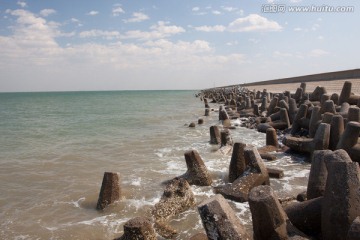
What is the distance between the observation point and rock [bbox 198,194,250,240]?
3.21 meters

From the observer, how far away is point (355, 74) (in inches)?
1363

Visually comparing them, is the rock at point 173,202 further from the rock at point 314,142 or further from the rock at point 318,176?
the rock at point 314,142

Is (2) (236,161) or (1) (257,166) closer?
(1) (257,166)

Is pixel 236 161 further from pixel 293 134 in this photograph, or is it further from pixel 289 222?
pixel 293 134

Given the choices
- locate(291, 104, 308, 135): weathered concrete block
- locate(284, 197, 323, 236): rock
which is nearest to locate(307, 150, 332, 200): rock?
locate(284, 197, 323, 236): rock

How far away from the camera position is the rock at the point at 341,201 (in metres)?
3.21

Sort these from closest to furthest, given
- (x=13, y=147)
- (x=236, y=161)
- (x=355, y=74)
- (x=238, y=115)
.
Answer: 1. (x=236, y=161)
2. (x=13, y=147)
3. (x=238, y=115)
4. (x=355, y=74)

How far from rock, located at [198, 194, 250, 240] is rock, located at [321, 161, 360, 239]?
2.82 ft

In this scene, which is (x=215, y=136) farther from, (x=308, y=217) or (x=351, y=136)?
(x=308, y=217)

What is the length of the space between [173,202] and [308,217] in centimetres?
238

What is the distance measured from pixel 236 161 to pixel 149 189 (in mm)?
1985

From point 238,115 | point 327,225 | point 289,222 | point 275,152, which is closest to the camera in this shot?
point 327,225

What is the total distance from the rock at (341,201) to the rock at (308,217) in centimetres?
25

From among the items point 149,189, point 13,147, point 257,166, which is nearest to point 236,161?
point 257,166
